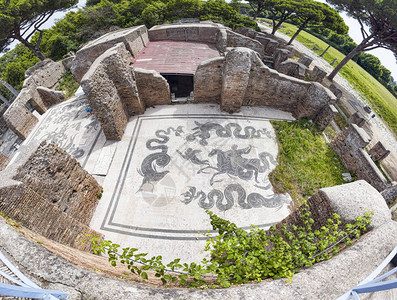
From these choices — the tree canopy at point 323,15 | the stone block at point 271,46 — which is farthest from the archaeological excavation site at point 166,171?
the tree canopy at point 323,15

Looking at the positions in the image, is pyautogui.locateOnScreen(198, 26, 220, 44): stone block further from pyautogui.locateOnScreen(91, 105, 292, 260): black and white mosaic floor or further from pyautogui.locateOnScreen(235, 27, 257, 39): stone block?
pyautogui.locateOnScreen(91, 105, 292, 260): black and white mosaic floor

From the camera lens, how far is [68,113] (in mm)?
11672

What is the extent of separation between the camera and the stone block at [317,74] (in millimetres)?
14959

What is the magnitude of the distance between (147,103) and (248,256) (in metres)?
9.82

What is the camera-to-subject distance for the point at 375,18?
15375 mm

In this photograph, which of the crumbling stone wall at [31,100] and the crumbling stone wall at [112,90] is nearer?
the crumbling stone wall at [112,90]

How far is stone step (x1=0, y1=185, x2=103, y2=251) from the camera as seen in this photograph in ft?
12.3

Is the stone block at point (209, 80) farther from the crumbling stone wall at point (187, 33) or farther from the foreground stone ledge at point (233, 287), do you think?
the foreground stone ledge at point (233, 287)

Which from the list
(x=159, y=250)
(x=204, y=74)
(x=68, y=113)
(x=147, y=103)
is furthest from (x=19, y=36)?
(x=159, y=250)

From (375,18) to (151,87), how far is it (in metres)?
19.8

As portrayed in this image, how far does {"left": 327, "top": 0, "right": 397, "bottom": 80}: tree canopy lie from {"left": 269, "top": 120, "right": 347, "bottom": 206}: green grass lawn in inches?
480

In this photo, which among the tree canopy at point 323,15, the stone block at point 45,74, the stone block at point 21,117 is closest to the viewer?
the stone block at point 21,117

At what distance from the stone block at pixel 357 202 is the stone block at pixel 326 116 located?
650 cm

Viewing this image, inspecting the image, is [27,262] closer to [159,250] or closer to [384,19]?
[159,250]
